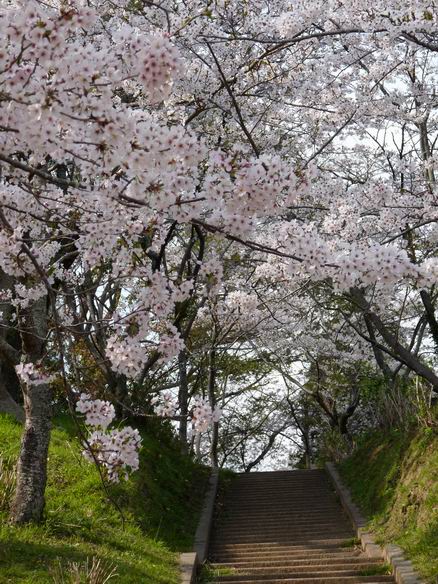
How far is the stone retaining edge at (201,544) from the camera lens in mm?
8000

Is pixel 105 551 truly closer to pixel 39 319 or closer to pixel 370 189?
pixel 39 319

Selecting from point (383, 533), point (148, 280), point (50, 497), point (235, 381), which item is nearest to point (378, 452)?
point (383, 533)

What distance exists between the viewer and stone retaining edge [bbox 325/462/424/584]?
734 centimetres

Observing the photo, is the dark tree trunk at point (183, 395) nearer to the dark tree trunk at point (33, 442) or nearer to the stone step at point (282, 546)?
the stone step at point (282, 546)

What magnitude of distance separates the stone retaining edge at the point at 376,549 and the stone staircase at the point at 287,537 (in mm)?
138

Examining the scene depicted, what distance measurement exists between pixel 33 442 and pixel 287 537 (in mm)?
4646

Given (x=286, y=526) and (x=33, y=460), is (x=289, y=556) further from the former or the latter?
(x=33, y=460)

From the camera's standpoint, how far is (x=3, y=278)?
11.3 m

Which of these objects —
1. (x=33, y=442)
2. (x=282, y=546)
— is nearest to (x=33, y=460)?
(x=33, y=442)

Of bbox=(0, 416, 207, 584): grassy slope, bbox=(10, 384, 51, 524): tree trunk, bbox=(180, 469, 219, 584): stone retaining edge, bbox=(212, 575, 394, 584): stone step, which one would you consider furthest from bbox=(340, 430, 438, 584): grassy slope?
bbox=(10, 384, 51, 524): tree trunk

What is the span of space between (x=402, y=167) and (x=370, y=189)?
2.64 meters

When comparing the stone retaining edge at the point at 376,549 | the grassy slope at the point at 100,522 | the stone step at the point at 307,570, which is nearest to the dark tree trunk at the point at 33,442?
the grassy slope at the point at 100,522

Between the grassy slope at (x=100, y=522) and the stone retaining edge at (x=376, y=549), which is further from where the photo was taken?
the stone retaining edge at (x=376, y=549)

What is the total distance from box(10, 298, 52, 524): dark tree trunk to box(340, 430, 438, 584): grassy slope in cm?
409
